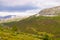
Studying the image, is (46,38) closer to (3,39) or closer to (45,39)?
(45,39)

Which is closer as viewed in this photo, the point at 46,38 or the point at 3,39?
the point at 3,39

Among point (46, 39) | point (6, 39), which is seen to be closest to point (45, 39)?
point (46, 39)

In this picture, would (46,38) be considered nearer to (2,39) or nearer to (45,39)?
(45,39)

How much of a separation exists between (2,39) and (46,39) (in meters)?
20.6

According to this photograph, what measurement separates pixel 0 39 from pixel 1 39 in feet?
0.73

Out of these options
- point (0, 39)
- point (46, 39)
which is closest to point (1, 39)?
point (0, 39)

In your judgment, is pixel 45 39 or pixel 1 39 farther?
pixel 45 39

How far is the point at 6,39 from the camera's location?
43344 millimetres

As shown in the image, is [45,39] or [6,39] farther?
[45,39]

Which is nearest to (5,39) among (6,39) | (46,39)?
(6,39)

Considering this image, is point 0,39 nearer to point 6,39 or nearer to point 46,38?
point 6,39

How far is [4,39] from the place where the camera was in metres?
42.6

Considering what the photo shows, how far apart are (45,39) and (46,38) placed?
1.66 ft

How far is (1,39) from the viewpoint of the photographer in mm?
41156
